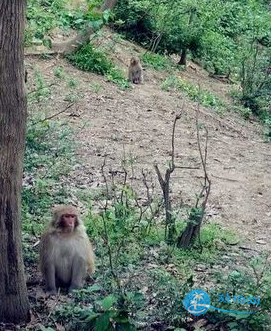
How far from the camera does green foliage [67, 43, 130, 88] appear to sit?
15680 millimetres

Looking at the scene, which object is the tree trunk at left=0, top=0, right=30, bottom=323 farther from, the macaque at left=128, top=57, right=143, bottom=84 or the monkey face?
the macaque at left=128, top=57, right=143, bottom=84

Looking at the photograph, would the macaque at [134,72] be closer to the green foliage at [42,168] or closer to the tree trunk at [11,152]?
the green foliage at [42,168]

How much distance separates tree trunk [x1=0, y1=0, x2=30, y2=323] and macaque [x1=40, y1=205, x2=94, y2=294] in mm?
943

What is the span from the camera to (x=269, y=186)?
10938 millimetres

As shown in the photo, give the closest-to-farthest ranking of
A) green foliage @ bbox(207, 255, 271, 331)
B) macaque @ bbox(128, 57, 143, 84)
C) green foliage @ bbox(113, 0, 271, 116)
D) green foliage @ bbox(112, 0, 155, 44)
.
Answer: green foliage @ bbox(207, 255, 271, 331) < macaque @ bbox(128, 57, 143, 84) < green foliage @ bbox(113, 0, 271, 116) < green foliage @ bbox(112, 0, 155, 44)

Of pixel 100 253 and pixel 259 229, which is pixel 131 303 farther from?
pixel 259 229

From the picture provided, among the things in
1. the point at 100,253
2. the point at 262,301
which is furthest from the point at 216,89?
the point at 262,301

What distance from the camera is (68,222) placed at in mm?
6340

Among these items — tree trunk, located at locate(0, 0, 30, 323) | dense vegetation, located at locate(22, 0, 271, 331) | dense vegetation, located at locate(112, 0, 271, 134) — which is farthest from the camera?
dense vegetation, located at locate(112, 0, 271, 134)

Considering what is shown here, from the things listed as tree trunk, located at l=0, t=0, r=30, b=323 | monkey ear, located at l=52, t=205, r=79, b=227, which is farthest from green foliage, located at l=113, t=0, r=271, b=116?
tree trunk, located at l=0, t=0, r=30, b=323

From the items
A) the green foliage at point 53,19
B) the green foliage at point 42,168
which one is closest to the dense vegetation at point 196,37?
the green foliage at point 53,19

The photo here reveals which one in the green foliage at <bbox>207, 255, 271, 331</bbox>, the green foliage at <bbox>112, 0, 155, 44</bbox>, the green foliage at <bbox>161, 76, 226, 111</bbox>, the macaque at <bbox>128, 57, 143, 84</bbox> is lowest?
the green foliage at <bbox>161, 76, 226, 111</bbox>

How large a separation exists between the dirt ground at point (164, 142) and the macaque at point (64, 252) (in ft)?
7.75

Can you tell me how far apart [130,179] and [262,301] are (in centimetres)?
507
